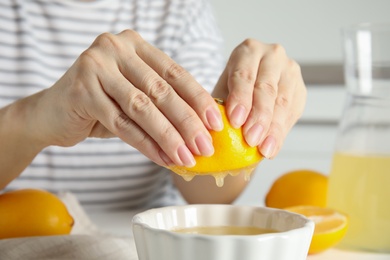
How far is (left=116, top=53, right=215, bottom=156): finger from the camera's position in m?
0.59

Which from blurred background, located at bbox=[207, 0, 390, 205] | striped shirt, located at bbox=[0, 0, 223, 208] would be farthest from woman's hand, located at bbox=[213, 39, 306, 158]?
blurred background, located at bbox=[207, 0, 390, 205]

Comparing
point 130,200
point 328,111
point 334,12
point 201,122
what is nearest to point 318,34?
point 334,12

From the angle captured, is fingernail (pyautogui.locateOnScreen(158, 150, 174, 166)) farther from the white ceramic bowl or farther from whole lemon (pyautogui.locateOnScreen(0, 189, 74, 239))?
whole lemon (pyautogui.locateOnScreen(0, 189, 74, 239))

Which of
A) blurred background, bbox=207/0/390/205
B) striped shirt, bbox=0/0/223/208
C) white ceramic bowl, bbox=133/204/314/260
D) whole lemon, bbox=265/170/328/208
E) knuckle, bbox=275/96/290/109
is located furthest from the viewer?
blurred background, bbox=207/0/390/205

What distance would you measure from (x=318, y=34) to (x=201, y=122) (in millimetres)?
1638

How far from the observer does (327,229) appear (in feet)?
2.47

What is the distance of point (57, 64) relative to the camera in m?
1.33

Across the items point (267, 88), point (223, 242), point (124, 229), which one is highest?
point (267, 88)

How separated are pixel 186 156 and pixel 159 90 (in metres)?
0.10

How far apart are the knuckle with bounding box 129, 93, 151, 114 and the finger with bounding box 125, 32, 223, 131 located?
38 mm

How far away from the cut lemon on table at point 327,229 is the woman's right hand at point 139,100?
22 cm

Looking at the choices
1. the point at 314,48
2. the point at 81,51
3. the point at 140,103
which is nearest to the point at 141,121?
the point at 140,103

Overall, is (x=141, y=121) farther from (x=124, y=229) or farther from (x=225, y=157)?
(x=124, y=229)

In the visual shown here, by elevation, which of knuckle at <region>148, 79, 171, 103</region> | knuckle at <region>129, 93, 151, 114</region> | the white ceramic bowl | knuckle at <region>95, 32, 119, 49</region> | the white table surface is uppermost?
knuckle at <region>95, 32, 119, 49</region>
